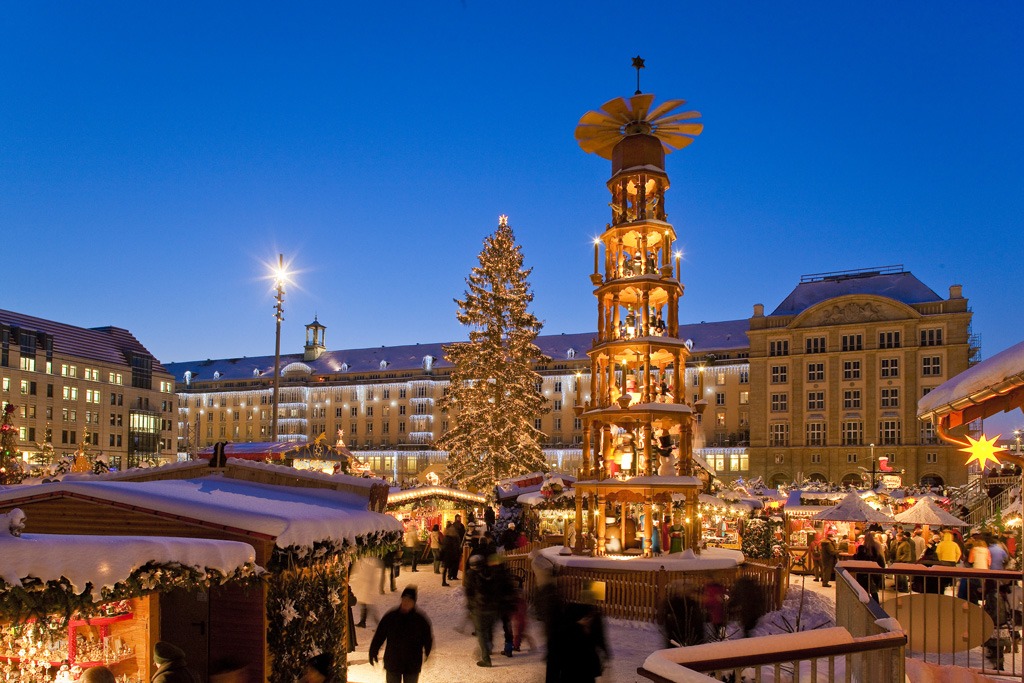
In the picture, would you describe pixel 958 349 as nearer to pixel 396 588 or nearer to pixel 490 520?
pixel 490 520

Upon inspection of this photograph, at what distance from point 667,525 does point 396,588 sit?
7148mm

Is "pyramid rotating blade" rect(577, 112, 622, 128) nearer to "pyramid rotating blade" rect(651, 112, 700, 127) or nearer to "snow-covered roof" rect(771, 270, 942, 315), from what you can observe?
"pyramid rotating blade" rect(651, 112, 700, 127)

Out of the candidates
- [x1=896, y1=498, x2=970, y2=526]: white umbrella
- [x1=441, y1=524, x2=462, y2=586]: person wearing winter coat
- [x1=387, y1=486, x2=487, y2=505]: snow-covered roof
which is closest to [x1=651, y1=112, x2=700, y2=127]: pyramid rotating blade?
[x1=896, y1=498, x2=970, y2=526]: white umbrella

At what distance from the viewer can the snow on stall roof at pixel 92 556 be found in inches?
251

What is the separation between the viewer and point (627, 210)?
2502 cm

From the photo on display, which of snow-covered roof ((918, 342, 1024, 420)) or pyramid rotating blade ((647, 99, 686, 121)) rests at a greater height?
pyramid rotating blade ((647, 99, 686, 121))

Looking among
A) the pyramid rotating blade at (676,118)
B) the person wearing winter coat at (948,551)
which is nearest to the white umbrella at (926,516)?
the person wearing winter coat at (948,551)

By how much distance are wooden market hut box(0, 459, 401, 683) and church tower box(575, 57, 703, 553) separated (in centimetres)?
1255

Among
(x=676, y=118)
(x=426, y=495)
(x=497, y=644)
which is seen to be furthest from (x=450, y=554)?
(x=676, y=118)

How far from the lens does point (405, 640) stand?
381 inches

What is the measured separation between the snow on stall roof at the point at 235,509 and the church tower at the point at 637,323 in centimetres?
1220

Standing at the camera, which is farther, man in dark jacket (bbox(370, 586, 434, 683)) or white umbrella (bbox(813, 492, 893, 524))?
white umbrella (bbox(813, 492, 893, 524))

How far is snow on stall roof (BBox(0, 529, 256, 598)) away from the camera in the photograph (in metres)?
6.38

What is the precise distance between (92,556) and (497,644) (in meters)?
9.65
